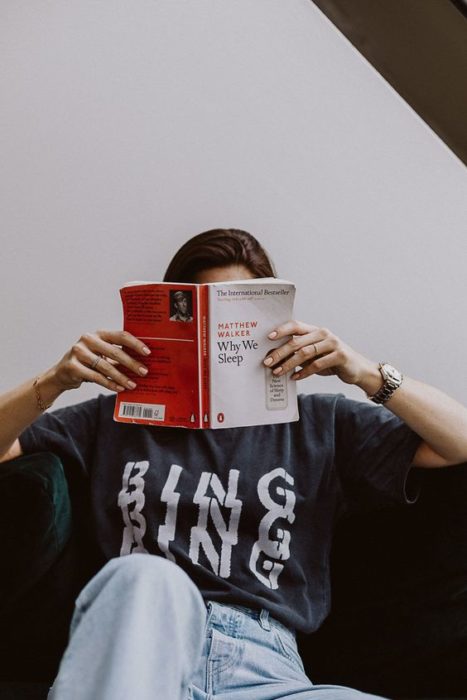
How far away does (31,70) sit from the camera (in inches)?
63.9

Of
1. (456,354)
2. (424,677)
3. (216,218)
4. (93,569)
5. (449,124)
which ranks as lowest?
(424,677)

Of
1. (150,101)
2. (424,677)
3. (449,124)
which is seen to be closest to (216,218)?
(150,101)

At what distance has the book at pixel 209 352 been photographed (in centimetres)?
104

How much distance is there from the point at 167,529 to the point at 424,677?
484mm

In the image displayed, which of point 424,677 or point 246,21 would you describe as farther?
point 246,21

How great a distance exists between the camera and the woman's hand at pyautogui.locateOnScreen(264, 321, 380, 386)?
107 cm

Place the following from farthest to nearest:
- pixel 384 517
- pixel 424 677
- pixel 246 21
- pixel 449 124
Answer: pixel 246 21 < pixel 449 124 < pixel 384 517 < pixel 424 677

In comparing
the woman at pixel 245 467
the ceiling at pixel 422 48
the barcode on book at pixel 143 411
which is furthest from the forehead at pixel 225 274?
the ceiling at pixel 422 48

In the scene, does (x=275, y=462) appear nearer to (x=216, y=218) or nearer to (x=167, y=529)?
(x=167, y=529)

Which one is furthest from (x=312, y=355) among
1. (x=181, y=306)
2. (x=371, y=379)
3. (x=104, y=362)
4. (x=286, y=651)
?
(x=286, y=651)

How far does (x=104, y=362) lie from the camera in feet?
3.69

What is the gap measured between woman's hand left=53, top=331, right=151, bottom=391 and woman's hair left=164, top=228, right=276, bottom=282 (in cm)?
19

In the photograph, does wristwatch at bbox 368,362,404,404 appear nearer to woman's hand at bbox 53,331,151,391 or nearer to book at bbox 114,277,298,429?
book at bbox 114,277,298,429

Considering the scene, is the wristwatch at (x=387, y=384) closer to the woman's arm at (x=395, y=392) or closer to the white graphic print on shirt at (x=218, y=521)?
the woman's arm at (x=395, y=392)
